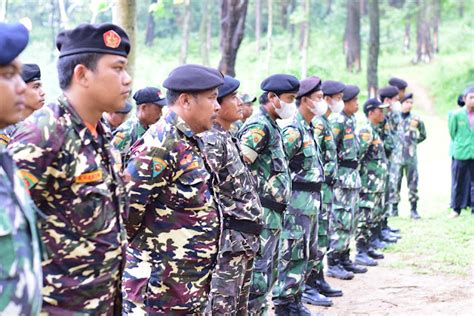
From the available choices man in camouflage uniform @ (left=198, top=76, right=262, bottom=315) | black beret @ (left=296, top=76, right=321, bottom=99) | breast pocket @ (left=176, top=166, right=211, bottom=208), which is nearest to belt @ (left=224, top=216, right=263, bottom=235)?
man in camouflage uniform @ (left=198, top=76, right=262, bottom=315)

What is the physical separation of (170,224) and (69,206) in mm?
885

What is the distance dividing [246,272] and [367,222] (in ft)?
13.9

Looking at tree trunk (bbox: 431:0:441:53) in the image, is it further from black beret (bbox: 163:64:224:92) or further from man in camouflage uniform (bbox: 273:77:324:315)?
black beret (bbox: 163:64:224:92)

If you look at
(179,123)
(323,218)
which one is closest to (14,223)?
(179,123)

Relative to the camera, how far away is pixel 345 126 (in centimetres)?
750

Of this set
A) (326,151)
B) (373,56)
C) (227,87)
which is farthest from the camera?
(373,56)

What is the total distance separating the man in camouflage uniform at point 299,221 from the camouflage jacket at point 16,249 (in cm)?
364

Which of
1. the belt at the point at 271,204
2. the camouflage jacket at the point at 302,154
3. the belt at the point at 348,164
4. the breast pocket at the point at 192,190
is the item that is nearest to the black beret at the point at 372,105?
the belt at the point at 348,164

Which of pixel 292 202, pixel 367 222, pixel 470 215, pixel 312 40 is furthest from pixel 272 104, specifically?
pixel 312 40

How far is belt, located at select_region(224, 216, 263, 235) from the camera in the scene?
4410 millimetres

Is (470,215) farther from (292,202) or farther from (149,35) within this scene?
(149,35)

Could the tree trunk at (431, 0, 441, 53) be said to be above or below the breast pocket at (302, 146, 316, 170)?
above

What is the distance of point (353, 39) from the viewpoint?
1305 inches

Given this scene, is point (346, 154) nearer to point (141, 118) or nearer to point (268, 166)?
point (141, 118)
